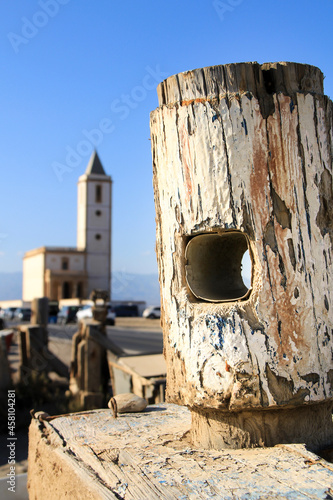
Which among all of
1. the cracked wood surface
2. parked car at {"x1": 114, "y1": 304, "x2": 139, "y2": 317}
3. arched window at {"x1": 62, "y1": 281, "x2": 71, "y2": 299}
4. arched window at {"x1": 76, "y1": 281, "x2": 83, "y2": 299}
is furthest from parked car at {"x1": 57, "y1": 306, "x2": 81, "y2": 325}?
the cracked wood surface

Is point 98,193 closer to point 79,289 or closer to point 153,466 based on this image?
point 79,289

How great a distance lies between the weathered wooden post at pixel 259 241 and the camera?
2502 millimetres

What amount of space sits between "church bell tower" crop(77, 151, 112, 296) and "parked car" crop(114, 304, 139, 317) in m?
18.0

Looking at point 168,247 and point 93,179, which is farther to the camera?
point 93,179

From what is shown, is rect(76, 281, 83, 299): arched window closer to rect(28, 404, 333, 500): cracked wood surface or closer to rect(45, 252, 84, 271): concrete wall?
rect(45, 252, 84, 271): concrete wall

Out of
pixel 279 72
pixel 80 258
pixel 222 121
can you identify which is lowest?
pixel 222 121

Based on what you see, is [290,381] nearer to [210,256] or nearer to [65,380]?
[210,256]

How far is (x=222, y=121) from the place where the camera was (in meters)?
2.60

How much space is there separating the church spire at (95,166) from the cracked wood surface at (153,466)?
55150mm

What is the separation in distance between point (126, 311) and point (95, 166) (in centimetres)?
2436

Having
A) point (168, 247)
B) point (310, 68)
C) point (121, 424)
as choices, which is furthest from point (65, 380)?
point (310, 68)

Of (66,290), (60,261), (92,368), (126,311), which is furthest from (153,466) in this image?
(60,261)

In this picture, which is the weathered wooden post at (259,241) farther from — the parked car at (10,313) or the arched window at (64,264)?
the arched window at (64,264)

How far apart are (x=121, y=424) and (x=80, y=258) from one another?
54.8 metres
